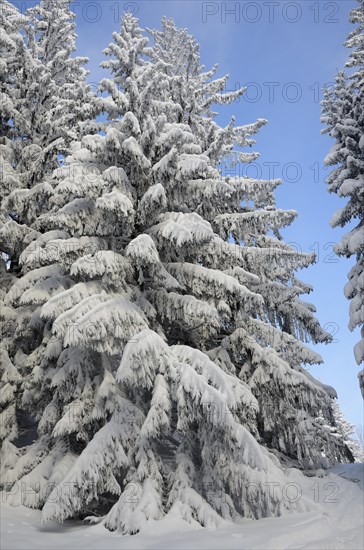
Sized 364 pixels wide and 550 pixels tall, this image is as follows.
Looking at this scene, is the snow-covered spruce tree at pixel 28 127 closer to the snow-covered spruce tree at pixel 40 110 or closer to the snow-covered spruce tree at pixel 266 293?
the snow-covered spruce tree at pixel 40 110

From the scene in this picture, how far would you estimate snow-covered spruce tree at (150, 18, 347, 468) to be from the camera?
10641 mm

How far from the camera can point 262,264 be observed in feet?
41.4

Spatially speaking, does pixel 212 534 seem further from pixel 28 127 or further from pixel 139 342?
pixel 28 127

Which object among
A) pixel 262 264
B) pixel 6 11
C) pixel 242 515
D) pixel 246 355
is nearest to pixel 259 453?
pixel 242 515

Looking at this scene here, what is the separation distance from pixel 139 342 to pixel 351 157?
12205 millimetres

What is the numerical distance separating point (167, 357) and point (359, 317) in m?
8.83

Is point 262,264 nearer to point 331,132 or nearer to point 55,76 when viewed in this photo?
point 331,132

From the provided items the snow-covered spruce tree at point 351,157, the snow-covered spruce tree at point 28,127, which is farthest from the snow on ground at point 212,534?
the snow-covered spruce tree at point 351,157

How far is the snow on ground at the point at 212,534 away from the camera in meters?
6.26

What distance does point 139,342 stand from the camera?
26.5ft

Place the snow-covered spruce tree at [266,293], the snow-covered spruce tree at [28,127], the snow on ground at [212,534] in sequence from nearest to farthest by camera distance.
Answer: the snow on ground at [212,534] → the snow-covered spruce tree at [266,293] → the snow-covered spruce tree at [28,127]

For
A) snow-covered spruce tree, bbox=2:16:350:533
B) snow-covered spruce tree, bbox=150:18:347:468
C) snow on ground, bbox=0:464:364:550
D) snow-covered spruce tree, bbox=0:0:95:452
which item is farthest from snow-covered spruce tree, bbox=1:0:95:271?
snow on ground, bbox=0:464:364:550

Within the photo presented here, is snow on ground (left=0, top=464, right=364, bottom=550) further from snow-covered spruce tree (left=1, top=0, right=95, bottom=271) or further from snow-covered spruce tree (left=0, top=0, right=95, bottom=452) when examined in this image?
snow-covered spruce tree (left=1, top=0, right=95, bottom=271)

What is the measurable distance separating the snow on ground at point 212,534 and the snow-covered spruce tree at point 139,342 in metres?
0.31
